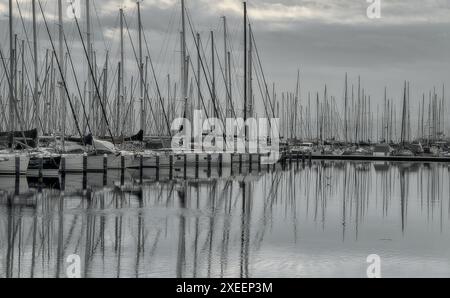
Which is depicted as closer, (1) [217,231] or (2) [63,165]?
(1) [217,231]

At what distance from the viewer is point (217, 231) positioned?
20.9 m

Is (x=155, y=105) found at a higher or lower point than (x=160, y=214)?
higher

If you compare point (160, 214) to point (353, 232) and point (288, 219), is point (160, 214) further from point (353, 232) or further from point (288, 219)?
point (353, 232)

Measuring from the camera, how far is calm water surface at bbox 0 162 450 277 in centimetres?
1512

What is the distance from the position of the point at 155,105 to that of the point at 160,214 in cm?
6445

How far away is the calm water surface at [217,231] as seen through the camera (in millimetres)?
15125

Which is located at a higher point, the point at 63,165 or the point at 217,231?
the point at 63,165

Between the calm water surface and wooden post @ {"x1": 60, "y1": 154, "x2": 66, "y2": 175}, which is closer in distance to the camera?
the calm water surface

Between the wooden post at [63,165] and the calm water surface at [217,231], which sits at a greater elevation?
the wooden post at [63,165]

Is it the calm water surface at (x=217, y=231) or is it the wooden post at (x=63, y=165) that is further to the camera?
the wooden post at (x=63, y=165)

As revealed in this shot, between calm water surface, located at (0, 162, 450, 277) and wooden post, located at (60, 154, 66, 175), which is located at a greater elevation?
wooden post, located at (60, 154, 66, 175)

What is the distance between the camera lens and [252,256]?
16484 mm
